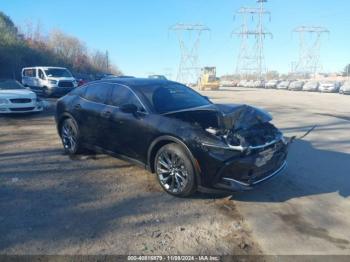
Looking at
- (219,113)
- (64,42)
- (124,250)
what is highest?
(64,42)

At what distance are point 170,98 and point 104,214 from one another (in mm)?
2290

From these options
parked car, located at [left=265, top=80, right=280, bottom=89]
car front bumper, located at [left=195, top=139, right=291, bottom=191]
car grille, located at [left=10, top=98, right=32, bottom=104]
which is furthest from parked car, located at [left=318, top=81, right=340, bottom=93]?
car front bumper, located at [left=195, top=139, right=291, bottom=191]

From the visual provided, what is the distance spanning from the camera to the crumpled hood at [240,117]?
461 centimetres

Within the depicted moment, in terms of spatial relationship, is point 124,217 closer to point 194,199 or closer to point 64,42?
point 194,199

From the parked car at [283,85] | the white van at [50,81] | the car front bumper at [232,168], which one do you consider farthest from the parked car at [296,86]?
the car front bumper at [232,168]

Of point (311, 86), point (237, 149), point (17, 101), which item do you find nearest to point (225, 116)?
point (237, 149)

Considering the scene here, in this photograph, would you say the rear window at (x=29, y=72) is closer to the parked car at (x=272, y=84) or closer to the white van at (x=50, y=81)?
the white van at (x=50, y=81)

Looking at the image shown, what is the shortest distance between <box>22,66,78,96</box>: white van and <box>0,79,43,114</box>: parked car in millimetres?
6638

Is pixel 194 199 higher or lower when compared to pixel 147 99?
lower

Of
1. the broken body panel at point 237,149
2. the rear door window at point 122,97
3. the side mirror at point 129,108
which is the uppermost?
the rear door window at point 122,97

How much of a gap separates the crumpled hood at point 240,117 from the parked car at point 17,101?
928cm

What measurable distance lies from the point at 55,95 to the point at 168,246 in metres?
18.0

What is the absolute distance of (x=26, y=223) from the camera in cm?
385

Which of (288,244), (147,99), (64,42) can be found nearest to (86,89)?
(147,99)
